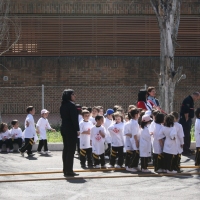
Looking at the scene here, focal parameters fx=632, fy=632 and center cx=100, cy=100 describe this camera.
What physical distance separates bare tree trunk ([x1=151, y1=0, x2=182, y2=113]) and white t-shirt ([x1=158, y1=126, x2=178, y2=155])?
567cm

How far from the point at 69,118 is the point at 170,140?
2.21 m

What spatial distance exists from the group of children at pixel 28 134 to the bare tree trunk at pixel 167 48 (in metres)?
3.87

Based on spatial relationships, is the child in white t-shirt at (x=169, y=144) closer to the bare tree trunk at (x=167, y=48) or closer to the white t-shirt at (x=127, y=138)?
the white t-shirt at (x=127, y=138)

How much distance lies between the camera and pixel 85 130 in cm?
1466

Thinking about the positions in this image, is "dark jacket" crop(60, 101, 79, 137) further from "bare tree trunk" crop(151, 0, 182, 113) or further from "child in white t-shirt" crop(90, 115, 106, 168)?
"bare tree trunk" crop(151, 0, 182, 113)


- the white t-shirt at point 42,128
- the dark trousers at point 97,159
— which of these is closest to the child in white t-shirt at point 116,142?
the dark trousers at point 97,159

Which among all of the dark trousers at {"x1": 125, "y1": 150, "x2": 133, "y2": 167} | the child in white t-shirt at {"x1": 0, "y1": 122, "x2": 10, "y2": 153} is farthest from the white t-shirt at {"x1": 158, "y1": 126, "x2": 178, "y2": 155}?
the child in white t-shirt at {"x1": 0, "y1": 122, "x2": 10, "y2": 153}

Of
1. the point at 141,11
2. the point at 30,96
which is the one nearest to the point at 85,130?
the point at 30,96

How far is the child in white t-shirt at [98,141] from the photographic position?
46.4 feet

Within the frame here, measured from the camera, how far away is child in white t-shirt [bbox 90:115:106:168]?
14148mm

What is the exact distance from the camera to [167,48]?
19.3 m

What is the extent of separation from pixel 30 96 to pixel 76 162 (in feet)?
31.3

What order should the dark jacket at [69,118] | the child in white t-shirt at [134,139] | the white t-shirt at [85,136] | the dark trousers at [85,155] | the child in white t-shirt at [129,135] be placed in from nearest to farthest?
the dark jacket at [69,118] < the child in white t-shirt at [134,139] < the child in white t-shirt at [129,135] < the dark trousers at [85,155] < the white t-shirt at [85,136]

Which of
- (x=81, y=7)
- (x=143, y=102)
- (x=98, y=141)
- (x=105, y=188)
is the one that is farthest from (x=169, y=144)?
(x=81, y=7)
